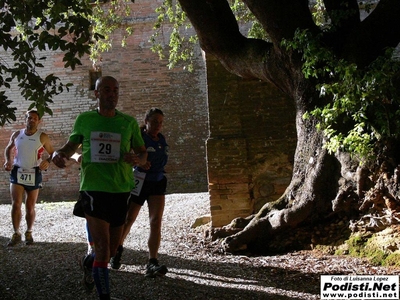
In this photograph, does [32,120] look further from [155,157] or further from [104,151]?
[104,151]

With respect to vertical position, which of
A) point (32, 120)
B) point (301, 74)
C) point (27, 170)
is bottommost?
point (27, 170)

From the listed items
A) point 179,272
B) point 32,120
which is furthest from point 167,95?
point 179,272

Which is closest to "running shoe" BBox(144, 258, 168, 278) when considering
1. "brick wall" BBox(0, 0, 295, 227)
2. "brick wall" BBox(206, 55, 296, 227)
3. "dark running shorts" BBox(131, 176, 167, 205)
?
"dark running shorts" BBox(131, 176, 167, 205)

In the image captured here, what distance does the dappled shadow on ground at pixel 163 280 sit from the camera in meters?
4.46

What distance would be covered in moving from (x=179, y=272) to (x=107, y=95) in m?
2.28

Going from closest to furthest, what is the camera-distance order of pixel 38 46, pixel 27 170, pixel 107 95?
1. pixel 107 95
2. pixel 38 46
3. pixel 27 170

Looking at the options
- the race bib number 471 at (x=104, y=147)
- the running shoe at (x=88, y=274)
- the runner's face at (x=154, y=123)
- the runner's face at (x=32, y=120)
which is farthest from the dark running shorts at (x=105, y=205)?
the runner's face at (x=32, y=120)

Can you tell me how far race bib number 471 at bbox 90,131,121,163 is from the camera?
3979 millimetres

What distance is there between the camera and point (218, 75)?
8.12 m

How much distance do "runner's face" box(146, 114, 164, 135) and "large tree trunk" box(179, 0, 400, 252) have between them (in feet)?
6.28

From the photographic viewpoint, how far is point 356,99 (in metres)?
5.25

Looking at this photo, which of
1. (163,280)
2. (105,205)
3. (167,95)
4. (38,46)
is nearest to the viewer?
(105,205)

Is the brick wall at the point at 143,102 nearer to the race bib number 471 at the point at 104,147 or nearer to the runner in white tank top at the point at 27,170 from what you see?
the runner in white tank top at the point at 27,170

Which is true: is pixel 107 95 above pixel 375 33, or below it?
below
